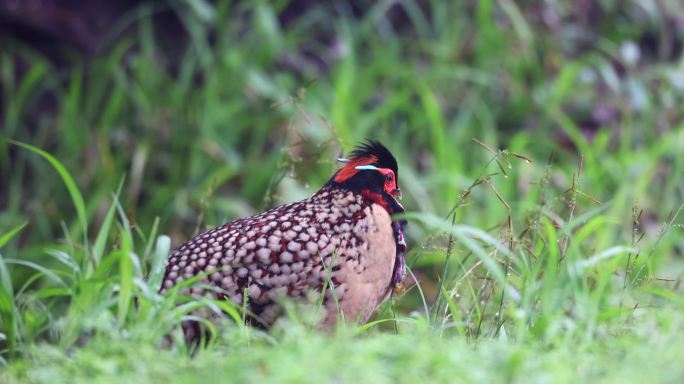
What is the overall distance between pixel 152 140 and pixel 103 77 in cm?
45

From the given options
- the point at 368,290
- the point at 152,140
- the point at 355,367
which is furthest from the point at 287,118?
the point at 355,367

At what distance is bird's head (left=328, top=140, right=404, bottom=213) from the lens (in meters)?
3.01

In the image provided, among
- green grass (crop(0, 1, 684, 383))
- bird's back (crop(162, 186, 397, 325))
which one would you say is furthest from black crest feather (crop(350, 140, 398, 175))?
green grass (crop(0, 1, 684, 383))

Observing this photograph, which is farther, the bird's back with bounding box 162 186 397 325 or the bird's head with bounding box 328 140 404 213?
the bird's head with bounding box 328 140 404 213

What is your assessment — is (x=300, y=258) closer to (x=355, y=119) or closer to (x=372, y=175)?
(x=372, y=175)

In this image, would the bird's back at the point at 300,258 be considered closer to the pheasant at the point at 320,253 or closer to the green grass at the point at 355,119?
the pheasant at the point at 320,253

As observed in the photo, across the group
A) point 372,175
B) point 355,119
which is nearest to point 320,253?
point 372,175

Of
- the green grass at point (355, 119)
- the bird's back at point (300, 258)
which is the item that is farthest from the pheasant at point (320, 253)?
the green grass at point (355, 119)

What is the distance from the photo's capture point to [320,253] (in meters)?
2.85

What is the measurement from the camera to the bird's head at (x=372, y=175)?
9.87 feet

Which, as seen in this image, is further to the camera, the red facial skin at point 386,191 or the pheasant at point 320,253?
the red facial skin at point 386,191

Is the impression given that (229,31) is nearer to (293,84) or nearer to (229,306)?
(293,84)

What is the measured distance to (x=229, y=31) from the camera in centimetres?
598

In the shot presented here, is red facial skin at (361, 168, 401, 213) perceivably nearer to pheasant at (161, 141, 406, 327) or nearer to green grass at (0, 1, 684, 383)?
pheasant at (161, 141, 406, 327)
